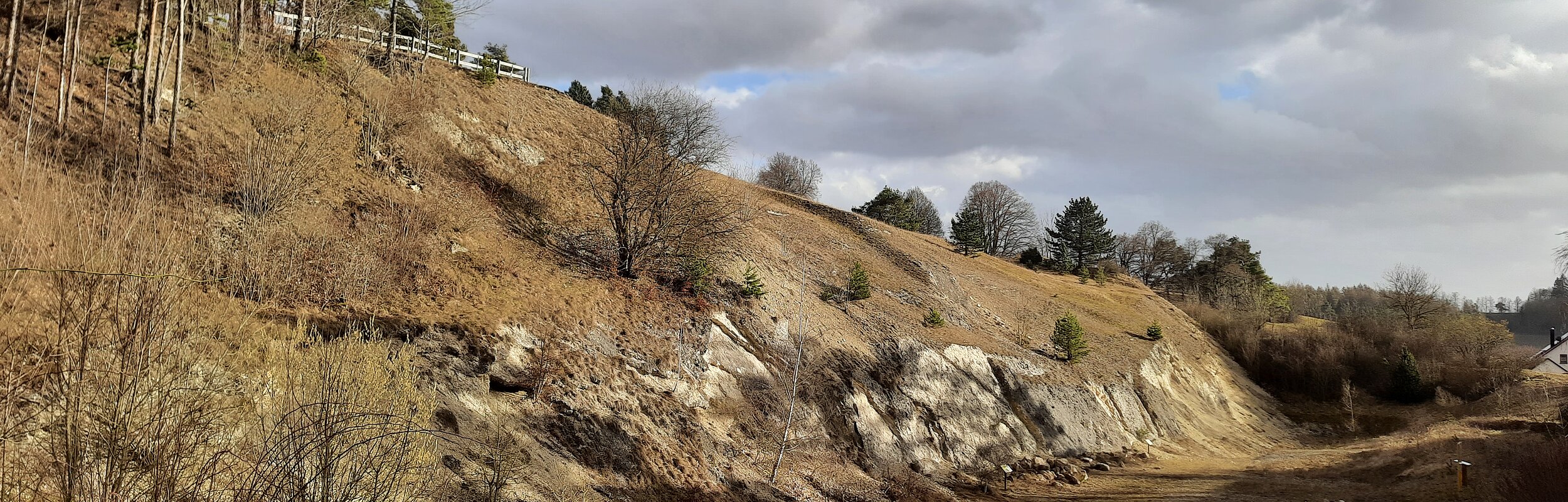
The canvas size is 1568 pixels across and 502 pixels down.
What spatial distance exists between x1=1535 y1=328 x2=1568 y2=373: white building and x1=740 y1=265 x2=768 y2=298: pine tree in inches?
2402

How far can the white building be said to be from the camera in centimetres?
4966

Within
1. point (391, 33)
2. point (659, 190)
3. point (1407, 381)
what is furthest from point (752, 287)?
point (1407, 381)

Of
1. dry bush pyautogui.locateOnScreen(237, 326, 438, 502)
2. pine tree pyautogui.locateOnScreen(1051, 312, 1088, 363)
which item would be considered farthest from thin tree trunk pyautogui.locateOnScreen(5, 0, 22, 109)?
pine tree pyautogui.locateOnScreen(1051, 312, 1088, 363)

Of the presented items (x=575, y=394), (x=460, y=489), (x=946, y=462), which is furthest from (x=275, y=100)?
(x=946, y=462)

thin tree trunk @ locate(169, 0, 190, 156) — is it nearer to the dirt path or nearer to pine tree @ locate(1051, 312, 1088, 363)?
the dirt path

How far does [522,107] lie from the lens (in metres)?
30.1

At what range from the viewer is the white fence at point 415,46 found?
24.9 meters

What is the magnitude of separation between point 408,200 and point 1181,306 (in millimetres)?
60094

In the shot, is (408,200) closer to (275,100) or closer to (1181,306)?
(275,100)

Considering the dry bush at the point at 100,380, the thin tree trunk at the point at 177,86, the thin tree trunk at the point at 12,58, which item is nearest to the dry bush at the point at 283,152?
the thin tree trunk at the point at 177,86

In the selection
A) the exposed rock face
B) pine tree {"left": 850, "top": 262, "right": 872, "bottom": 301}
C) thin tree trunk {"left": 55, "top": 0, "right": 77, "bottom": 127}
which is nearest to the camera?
thin tree trunk {"left": 55, "top": 0, "right": 77, "bottom": 127}

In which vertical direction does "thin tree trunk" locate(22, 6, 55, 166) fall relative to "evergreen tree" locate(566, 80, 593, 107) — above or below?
below

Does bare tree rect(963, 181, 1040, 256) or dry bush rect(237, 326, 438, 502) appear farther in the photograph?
bare tree rect(963, 181, 1040, 256)

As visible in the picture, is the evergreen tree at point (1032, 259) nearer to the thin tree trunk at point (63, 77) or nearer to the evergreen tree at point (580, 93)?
the evergreen tree at point (580, 93)
